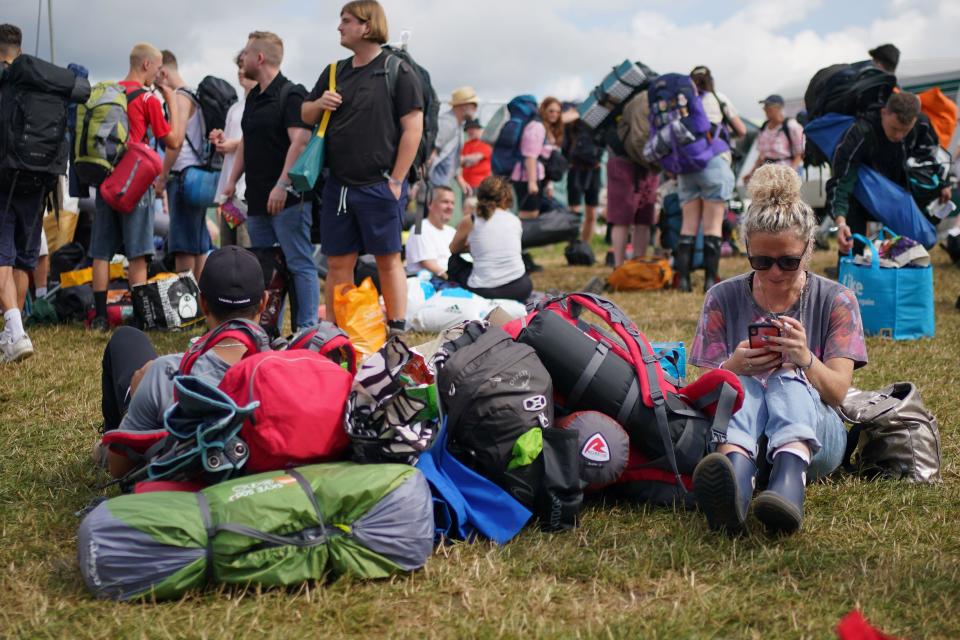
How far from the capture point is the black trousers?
3660 millimetres

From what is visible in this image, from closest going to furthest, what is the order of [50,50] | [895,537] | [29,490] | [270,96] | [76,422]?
[895,537] < [29,490] < [76,422] < [270,96] < [50,50]

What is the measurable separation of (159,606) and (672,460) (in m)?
1.66

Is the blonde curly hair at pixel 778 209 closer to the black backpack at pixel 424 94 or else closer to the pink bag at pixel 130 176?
the black backpack at pixel 424 94

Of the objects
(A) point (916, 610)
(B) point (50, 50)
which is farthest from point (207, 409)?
(B) point (50, 50)

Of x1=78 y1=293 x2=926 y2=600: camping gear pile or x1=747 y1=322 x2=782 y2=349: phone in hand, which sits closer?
x1=78 y1=293 x2=926 y2=600: camping gear pile

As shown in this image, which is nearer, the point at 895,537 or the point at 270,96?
the point at 895,537

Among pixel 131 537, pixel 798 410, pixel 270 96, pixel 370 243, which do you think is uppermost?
pixel 270 96

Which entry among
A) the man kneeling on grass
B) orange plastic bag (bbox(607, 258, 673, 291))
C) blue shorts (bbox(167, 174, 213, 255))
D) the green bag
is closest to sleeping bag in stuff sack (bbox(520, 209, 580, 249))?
orange plastic bag (bbox(607, 258, 673, 291))

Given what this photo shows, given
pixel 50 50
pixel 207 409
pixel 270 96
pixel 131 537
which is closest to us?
pixel 131 537

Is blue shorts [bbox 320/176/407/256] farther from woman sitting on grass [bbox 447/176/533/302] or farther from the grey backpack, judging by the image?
the grey backpack

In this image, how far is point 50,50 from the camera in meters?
11.1

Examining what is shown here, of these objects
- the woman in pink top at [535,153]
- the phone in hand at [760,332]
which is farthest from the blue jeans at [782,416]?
the woman in pink top at [535,153]

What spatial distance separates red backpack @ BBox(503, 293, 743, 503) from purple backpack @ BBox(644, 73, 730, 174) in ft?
18.2

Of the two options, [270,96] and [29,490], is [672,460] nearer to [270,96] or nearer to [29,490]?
[29,490]
